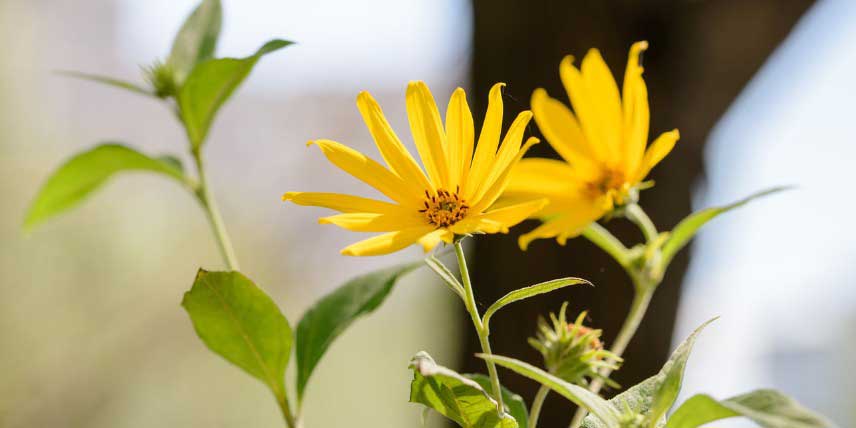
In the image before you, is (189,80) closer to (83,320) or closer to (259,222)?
(259,222)

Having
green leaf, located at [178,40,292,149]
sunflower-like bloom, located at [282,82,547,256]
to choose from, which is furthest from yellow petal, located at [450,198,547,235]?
green leaf, located at [178,40,292,149]

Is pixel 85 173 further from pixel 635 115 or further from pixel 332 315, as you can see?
pixel 635 115

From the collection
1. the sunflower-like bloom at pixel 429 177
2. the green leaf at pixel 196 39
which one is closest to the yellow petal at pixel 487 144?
the sunflower-like bloom at pixel 429 177

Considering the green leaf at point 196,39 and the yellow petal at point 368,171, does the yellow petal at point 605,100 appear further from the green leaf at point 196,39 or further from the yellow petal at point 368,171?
the green leaf at point 196,39

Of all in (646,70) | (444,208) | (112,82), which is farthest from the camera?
(646,70)

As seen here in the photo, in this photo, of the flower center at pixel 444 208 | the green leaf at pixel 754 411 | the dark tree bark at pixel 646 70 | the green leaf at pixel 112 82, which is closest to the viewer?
the green leaf at pixel 754 411

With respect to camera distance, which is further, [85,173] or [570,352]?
[85,173]

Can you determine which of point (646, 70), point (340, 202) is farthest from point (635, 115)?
point (646, 70)
